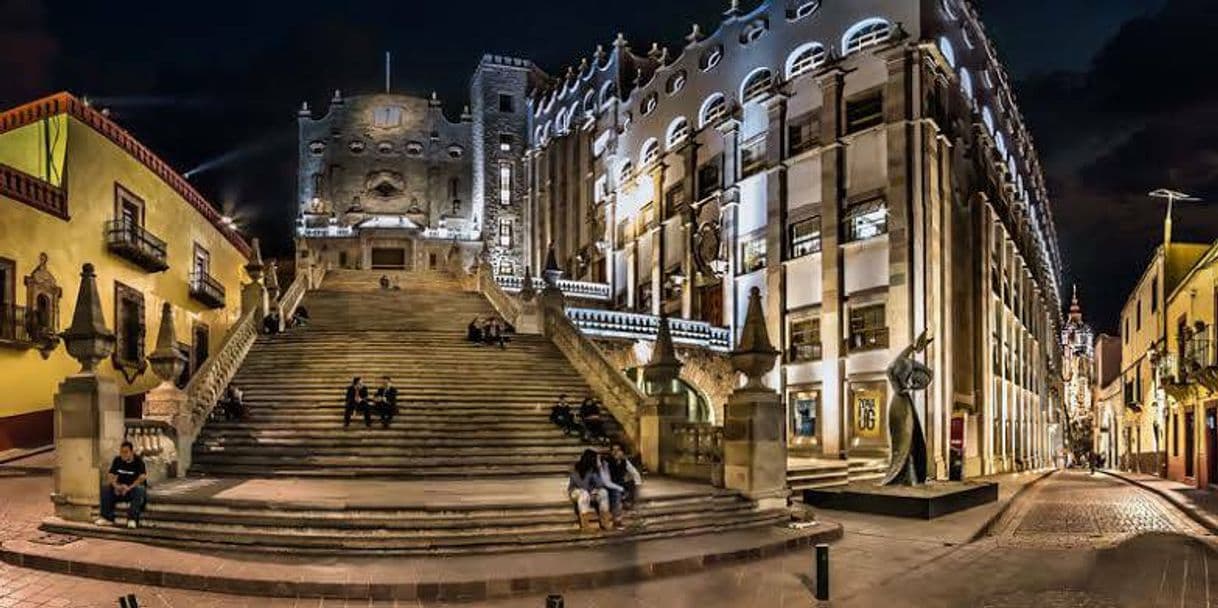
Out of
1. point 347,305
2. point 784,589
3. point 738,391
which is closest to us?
point 784,589

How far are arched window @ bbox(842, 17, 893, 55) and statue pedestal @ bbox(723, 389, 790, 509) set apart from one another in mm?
20603

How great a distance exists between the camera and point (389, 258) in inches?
2281

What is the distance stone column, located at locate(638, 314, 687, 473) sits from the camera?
57.9 feet

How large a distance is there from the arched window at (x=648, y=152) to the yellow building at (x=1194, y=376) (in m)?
22.9

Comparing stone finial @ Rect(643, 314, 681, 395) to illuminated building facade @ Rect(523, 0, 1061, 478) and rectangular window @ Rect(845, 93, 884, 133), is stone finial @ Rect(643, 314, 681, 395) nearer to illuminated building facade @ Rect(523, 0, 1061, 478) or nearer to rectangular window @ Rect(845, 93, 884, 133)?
illuminated building facade @ Rect(523, 0, 1061, 478)

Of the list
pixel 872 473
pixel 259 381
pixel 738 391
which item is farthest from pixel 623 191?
pixel 738 391

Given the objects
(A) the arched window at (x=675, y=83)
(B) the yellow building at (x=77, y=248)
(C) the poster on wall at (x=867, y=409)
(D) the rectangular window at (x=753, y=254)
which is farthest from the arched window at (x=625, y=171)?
(B) the yellow building at (x=77, y=248)

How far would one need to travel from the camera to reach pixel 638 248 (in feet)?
144

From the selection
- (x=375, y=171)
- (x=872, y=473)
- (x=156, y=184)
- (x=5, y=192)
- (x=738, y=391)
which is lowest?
(x=872, y=473)

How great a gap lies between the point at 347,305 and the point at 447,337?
7.22 meters

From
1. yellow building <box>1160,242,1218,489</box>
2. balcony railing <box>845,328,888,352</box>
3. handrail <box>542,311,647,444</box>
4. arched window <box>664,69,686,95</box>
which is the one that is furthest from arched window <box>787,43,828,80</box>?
handrail <box>542,311,647,444</box>

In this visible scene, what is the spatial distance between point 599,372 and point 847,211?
44.2ft

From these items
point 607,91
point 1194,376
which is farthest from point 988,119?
point 607,91

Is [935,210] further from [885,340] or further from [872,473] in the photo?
[872,473]
